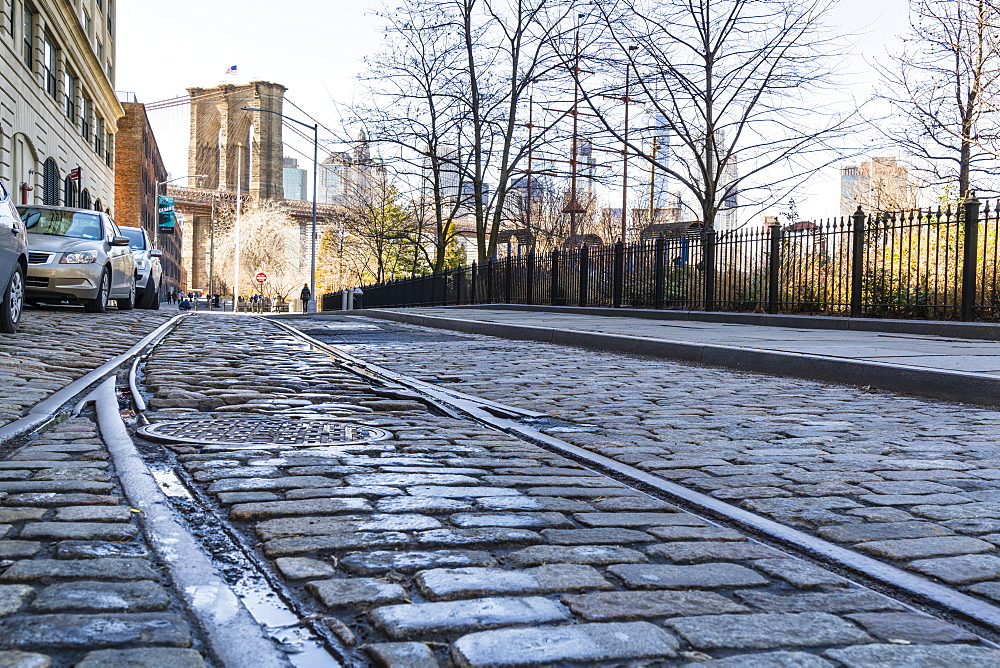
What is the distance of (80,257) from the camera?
15.0 metres

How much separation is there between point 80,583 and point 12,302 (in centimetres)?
901

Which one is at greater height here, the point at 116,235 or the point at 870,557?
the point at 116,235

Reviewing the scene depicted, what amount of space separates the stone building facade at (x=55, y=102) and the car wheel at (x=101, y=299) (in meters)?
6.37

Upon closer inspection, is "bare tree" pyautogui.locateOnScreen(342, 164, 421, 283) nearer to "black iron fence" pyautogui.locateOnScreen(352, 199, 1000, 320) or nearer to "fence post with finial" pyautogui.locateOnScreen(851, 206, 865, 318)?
"black iron fence" pyautogui.locateOnScreen(352, 199, 1000, 320)

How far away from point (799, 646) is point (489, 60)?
2772 cm

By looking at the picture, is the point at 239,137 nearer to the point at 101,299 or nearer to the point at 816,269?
the point at 101,299

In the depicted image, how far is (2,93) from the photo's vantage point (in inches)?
874

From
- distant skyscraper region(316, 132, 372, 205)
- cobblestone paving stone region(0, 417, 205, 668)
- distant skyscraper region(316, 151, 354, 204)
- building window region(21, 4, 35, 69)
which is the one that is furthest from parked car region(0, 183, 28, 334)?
distant skyscraper region(316, 151, 354, 204)

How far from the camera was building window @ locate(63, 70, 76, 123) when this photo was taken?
31.4 metres

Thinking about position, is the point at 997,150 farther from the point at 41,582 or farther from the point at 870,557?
the point at 41,582

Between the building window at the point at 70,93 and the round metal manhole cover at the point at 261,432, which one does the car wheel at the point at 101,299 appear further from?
the building window at the point at 70,93

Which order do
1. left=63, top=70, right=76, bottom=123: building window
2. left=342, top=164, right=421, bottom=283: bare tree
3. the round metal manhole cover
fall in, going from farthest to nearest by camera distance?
left=342, top=164, right=421, bottom=283: bare tree, left=63, top=70, right=76, bottom=123: building window, the round metal manhole cover

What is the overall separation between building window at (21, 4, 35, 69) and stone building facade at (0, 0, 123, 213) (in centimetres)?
3

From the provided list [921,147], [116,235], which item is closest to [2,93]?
[116,235]
